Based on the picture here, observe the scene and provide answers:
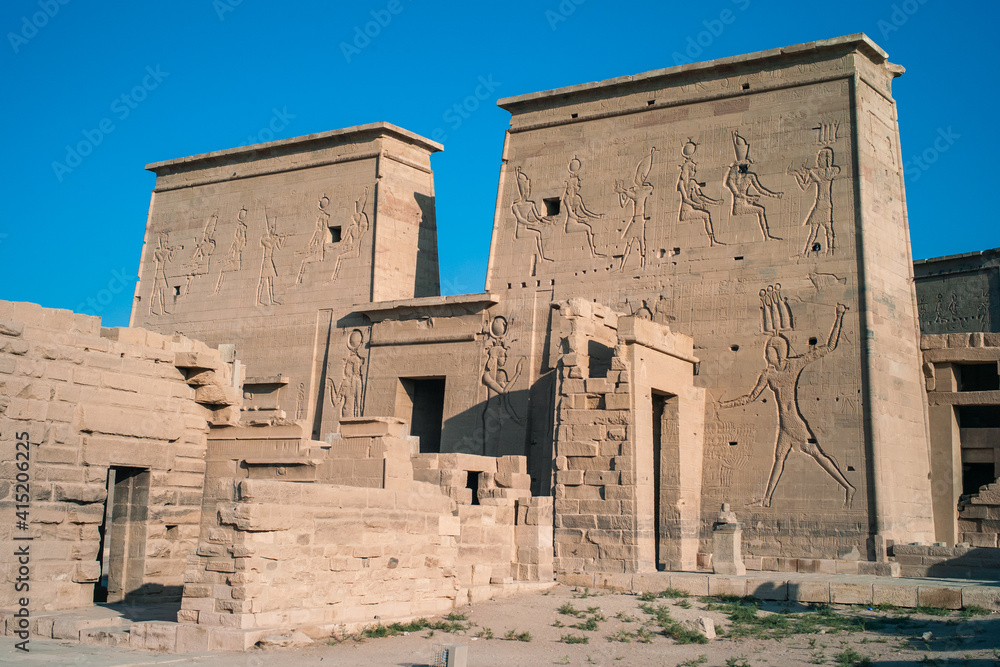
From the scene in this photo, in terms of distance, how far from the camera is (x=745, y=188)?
18344 millimetres

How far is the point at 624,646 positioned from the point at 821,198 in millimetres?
10431

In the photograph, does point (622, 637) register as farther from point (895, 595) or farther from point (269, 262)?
point (269, 262)

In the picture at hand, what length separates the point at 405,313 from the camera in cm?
2127

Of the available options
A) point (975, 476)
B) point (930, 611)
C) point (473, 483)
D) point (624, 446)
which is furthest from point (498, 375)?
point (930, 611)

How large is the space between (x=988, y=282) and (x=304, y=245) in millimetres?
15468

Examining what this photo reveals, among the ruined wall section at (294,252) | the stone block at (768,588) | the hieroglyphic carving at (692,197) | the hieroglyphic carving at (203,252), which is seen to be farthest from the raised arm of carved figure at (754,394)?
the hieroglyphic carving at (203,252)

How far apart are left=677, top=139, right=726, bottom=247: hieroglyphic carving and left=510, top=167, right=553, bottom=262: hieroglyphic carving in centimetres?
273

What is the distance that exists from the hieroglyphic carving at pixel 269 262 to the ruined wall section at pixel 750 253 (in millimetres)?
5810

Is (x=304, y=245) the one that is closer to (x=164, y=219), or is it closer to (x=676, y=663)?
(x=164, y=219)

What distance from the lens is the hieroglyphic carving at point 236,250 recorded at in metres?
24.3

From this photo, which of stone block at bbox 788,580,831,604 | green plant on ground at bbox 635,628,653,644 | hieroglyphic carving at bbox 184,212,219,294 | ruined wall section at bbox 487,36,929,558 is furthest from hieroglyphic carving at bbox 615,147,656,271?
hieroglyphic carving at bbox 184,212,219,294

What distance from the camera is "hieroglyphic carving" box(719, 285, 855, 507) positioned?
16828 mm

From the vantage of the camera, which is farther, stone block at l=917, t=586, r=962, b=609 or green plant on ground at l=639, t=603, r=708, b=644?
stone block at l=917, t=586, r=962, b=609

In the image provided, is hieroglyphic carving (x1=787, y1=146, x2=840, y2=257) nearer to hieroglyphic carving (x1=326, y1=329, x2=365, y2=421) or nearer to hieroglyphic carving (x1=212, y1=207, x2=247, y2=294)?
hieroglyphic carving (x1=326, y1=329, x2=365, y2=421)
